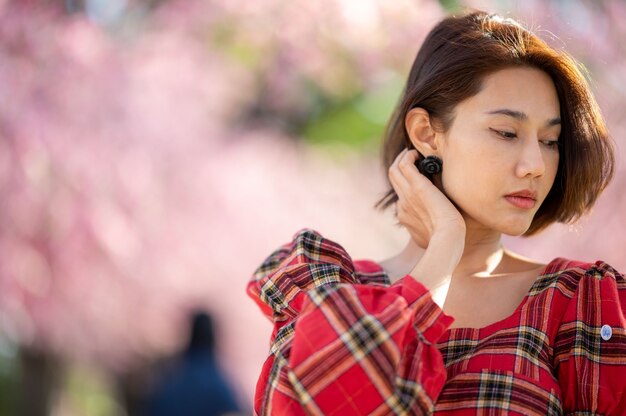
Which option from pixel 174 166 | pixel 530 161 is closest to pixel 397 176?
pixel 530 161

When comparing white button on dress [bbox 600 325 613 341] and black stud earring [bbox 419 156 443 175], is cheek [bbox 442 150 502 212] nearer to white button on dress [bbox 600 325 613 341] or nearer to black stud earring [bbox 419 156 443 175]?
black stud earring [bbox 419 156 443 175]

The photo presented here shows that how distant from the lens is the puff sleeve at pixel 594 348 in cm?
156

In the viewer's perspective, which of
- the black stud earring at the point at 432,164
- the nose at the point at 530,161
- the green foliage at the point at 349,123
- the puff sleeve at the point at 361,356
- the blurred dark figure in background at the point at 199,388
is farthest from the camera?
the green foliage at the point at 349,123

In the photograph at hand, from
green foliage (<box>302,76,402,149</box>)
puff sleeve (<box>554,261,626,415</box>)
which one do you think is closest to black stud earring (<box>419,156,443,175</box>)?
puff sleeve (<box>554,261,626,415</box>)

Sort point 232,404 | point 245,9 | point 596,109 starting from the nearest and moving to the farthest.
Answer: point 596,109, point 232,404, point 245,9

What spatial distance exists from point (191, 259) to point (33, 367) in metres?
1.10

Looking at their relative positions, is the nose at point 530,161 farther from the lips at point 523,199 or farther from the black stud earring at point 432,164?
the black stud earring at point 432,164

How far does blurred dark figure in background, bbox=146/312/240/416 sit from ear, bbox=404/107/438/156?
248cm

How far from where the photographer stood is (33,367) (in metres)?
5.11

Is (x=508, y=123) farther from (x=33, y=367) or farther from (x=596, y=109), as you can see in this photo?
(x=33, y=367)

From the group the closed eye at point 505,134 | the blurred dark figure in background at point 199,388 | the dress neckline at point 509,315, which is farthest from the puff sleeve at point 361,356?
the blurred dark figure in background at point 199,388

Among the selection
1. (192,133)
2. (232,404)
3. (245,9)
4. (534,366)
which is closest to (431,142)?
(534,366)

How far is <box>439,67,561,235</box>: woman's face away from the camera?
1707mm

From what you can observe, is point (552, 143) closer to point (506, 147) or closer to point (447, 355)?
point (506, 147)
